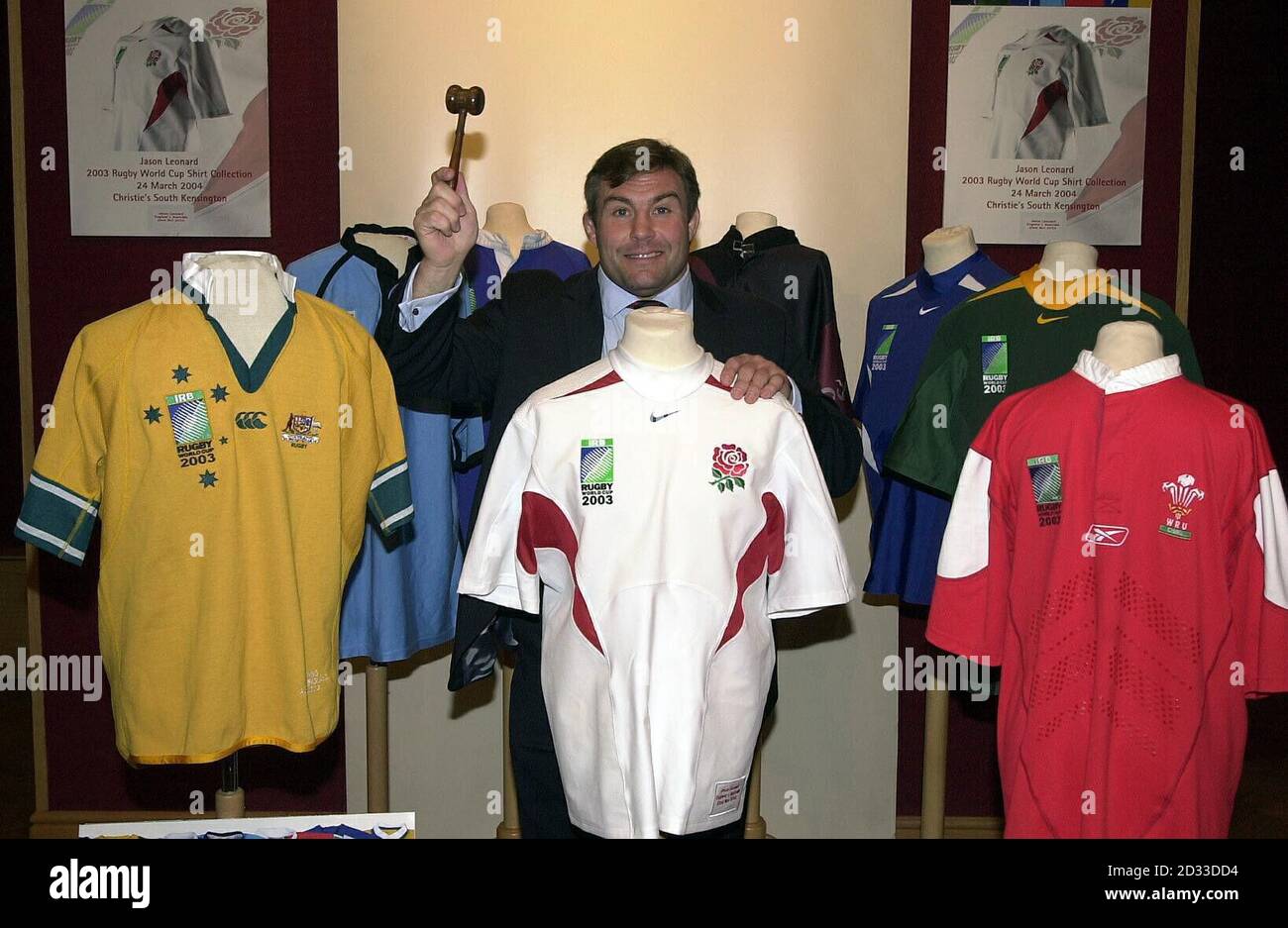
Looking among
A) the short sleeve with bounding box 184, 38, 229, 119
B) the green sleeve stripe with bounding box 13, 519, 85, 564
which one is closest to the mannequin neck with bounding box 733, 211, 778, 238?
the short sleeve with bounding box 184, 38, 229, 119

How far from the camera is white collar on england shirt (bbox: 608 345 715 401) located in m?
2.28

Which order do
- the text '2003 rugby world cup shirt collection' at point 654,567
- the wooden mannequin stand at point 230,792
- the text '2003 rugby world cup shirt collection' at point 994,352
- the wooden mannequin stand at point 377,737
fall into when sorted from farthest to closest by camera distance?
the wooden mannequin stand at point 377,737 < the text '2003 rugby world cup shirt collection' at point 994,352 < the wooden mannequin stand at point 230,792 < the text '2003 rugby world cup shirt collection' at point 654,567

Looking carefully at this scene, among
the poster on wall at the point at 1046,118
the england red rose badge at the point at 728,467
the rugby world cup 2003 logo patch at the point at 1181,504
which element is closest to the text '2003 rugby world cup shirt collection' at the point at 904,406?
the poster on wall at the point at 1046,118

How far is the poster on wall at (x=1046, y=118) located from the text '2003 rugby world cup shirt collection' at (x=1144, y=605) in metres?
1.61

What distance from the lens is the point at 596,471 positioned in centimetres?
227

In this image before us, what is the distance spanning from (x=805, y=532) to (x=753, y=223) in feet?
5.23

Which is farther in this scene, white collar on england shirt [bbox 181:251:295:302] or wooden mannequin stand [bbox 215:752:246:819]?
wooden mannequin stand [bbox 215:752:246:819]

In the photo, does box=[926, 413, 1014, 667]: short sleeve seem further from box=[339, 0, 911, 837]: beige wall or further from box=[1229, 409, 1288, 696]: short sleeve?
box=[339, 0, 911, 837]: beige wall

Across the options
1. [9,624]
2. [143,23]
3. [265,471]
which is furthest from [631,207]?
[9,624]

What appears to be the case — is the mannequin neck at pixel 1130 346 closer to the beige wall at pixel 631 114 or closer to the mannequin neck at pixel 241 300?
the beige wall at pixel 631 114

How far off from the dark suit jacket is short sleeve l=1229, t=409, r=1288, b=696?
31.0 inches

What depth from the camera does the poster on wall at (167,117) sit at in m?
3.88
